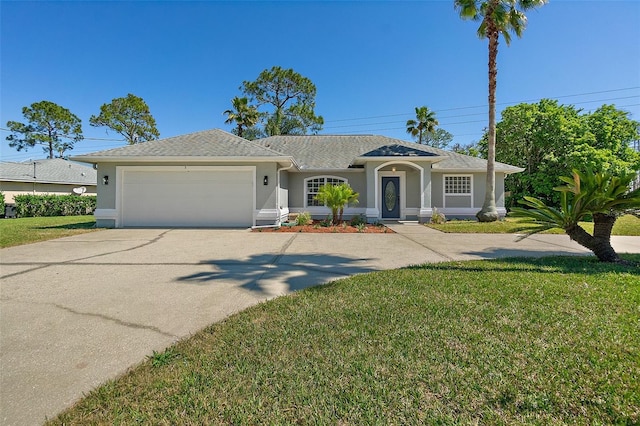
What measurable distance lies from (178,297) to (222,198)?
332 inches

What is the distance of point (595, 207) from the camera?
5473 millimetres

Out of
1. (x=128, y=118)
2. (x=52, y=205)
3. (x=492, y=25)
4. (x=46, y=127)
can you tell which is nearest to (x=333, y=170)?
(x=492, y=25)

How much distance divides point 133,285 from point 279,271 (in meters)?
2.33

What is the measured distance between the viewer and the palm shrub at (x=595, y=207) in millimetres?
5203

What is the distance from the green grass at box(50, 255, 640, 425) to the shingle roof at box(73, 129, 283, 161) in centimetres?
→ 910

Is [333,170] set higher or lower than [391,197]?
higher

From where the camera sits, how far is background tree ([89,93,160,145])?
32.1m

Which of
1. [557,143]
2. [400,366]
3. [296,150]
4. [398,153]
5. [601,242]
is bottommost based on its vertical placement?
[400,366]

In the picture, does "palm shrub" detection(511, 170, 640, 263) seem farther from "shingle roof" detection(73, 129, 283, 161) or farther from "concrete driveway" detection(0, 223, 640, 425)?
"shingle roof" detection(73, 129, 283, 161)

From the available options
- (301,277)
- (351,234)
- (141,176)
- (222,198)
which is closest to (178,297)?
(301,277)

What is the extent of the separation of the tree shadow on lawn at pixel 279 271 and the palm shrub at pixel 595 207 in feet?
12.6

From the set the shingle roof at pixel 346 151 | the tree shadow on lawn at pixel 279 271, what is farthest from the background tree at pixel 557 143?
the tree shadow on lawn at pixel 279 271

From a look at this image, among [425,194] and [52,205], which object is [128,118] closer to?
[52,205]

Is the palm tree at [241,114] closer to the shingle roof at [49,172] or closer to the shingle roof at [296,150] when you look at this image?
the shingle roof at [296,150]
